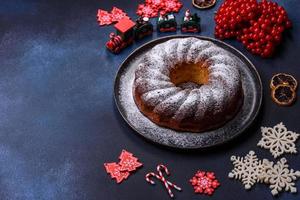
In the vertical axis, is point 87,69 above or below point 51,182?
above

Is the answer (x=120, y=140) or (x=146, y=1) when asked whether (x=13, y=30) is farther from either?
(x=120, y=140)

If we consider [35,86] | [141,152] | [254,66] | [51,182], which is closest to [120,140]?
[141,152]

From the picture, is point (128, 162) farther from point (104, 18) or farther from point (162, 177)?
point (104, 18)

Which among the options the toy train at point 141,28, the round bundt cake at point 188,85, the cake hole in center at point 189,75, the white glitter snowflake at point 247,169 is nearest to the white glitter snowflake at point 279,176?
the white glitter snowflake at point 247,169

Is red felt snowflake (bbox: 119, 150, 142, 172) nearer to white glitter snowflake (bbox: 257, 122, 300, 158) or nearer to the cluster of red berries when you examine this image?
white glitter snowflake (bbox: 257, 122, 300, 158)

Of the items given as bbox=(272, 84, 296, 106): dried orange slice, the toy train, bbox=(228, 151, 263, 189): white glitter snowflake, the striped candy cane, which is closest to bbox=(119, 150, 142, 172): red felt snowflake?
the striped candy cane

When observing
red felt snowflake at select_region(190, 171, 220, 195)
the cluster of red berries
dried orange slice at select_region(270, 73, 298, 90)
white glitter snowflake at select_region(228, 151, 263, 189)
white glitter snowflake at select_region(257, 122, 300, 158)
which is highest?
the cluster of red berries

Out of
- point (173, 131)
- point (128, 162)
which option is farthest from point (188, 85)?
point (128, 162)

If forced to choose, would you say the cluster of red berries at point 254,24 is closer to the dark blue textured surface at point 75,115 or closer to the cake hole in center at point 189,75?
the dark blue textured surface at point 75,115
